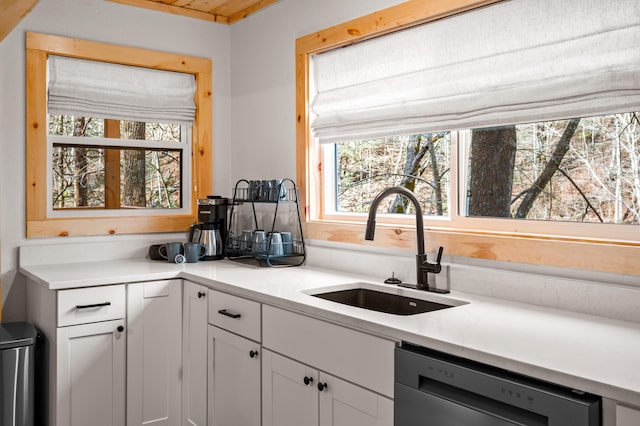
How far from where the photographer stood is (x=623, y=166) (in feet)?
6.53

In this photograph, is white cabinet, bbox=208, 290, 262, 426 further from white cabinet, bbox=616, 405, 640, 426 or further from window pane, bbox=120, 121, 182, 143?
white cabinet, bbox=616, 405, 640, 426

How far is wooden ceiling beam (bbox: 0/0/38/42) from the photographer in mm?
2108

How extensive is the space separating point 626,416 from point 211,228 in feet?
8.30

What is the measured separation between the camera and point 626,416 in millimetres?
1217

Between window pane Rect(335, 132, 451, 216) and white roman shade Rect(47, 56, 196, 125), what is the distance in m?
1.12

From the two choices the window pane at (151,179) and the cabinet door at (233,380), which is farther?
the window pane at (151,179)

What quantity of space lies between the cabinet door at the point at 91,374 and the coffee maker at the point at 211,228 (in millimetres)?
756

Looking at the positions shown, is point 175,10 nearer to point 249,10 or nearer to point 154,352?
point 249,10

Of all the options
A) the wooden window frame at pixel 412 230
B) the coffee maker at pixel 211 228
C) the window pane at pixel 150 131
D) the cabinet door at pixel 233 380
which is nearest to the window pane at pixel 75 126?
the window pane at pixel 150 131

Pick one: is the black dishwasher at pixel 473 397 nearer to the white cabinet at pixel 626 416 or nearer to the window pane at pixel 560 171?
the white cabinet at pixel 626 416

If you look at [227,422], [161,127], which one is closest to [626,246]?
[227,422]

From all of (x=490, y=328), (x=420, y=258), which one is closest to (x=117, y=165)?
(x=420, y=258)

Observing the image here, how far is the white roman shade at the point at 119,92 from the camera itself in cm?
318

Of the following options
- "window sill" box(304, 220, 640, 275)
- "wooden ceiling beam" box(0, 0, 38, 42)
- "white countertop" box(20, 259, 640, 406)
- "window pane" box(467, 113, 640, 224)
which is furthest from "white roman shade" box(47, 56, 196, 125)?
"window pane" box(467, 113, 640, 224)
